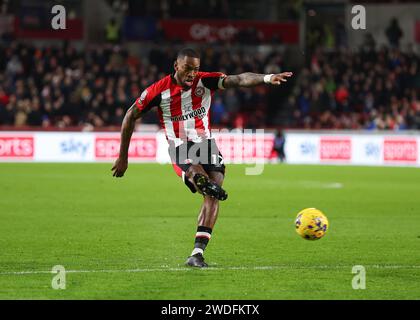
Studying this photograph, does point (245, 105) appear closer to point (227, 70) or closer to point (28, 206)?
point (227, 70)

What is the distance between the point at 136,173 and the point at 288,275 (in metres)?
16.4

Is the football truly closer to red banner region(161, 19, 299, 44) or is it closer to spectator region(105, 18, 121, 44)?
spectator region(105, 18, 121, 44)

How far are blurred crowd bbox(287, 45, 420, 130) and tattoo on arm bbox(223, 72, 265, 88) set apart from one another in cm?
2170

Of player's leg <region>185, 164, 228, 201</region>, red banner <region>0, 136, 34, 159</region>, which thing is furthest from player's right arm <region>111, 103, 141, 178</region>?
red banner <region>0, 136, 34, 159</region>

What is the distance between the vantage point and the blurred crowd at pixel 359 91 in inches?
1251

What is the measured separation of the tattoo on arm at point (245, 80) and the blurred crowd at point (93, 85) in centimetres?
2156

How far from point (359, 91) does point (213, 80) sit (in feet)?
79.3

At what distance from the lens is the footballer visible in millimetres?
9750

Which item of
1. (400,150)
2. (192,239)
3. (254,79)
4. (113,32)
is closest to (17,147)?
(113,32)

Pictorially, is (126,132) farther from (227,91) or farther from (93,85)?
(227,91)

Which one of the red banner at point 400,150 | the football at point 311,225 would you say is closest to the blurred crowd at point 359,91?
the red banner at point 400,150

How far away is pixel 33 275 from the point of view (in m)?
9.16

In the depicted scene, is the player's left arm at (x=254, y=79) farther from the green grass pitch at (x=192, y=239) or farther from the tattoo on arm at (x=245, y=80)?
the green grass pitch at (x=192, y=239)

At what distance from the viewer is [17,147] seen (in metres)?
29.7
